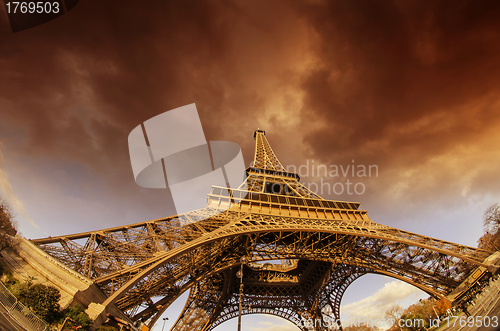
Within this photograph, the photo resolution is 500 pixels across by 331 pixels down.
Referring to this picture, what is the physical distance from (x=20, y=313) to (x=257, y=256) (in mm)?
15249

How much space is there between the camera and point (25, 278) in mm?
9953

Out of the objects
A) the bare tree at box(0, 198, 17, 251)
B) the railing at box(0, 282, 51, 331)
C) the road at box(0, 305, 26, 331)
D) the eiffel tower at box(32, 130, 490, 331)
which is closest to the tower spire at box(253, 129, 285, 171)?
the eiffel tower at box(32, 130, 490, 331)

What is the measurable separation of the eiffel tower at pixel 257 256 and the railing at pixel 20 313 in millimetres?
2360

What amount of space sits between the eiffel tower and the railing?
2.36 m

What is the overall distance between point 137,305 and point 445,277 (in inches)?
951

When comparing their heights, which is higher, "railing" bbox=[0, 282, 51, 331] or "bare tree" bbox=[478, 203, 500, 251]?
"bare tree" bbox=[478, 203, 500, 251]

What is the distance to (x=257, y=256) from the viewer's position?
20281mm

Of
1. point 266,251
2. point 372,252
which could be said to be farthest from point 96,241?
point 372,252

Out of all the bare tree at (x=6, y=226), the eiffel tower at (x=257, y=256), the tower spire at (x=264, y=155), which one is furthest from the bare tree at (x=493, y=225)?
the bare tree at (x=6, y=226)

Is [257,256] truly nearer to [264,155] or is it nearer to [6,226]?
[6,226]

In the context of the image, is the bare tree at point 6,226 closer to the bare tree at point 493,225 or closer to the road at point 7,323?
the road at point 7,323

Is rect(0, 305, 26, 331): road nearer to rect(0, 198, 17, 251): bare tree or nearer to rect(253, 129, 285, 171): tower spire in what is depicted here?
rect(0, 198, 17, 251): bare tree

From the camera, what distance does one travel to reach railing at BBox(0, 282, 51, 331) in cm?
791

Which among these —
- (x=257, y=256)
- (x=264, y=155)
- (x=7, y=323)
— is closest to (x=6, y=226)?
(x=7, y=323)
